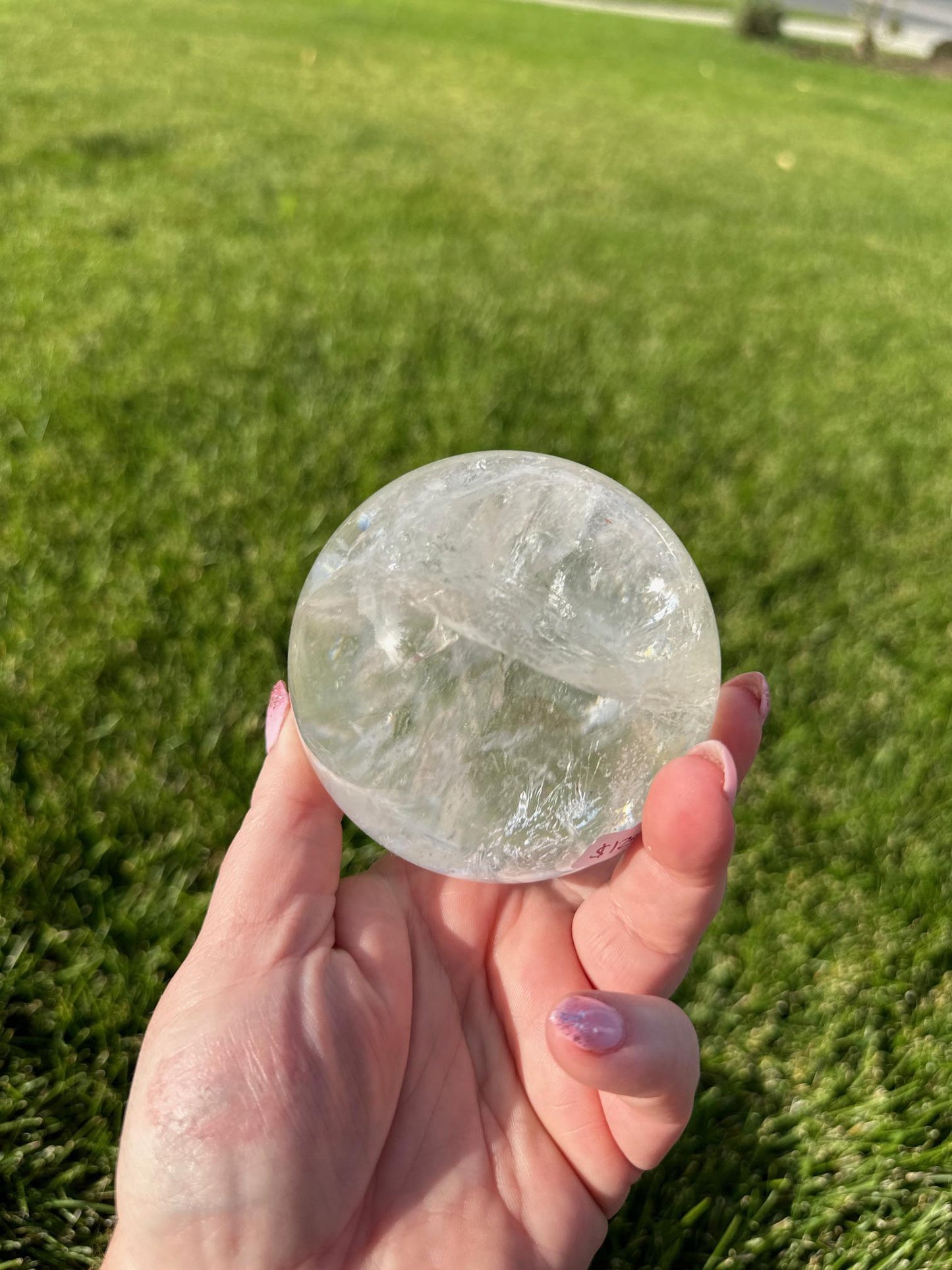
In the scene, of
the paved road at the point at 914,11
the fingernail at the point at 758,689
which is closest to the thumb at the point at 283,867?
the fingernail at the point at 758,689

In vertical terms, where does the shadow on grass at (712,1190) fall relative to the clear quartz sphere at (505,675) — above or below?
below

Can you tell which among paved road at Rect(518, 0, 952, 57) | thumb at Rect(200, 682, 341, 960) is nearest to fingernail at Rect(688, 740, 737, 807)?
thumb at Rect(200, 682, 341, 960)

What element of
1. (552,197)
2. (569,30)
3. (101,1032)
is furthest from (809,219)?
(569,30)

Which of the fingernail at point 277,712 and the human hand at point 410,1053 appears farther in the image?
the fingernail at point 277,712

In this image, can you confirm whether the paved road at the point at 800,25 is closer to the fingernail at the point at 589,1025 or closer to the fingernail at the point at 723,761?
the fingernail at the point at 723,761

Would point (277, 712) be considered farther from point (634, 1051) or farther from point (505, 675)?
point (634, 1051)

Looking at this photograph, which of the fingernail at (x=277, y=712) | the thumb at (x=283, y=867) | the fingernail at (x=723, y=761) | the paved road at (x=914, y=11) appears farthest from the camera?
the paved road at (x=914, y=11)

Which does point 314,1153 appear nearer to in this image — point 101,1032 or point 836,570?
point 101,1032

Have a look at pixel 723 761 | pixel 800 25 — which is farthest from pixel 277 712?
pixel 800 25
